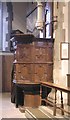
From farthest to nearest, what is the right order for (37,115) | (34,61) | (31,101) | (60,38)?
(34,61) → (31,101) → (60,38) → (37,115)

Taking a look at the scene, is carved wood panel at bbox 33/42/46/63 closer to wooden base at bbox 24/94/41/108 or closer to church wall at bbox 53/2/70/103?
church wall at bbox 53/2/70/103

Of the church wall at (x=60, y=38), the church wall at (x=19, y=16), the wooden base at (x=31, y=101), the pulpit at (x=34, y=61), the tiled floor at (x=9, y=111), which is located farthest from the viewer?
the church wall at (x=19, y=16)

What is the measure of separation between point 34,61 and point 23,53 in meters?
0.33

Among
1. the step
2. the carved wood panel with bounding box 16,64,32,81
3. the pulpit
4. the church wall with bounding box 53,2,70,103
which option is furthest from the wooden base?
the step

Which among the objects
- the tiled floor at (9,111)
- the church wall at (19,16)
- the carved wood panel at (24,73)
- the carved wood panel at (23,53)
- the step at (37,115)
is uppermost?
the church wall at (19,16)

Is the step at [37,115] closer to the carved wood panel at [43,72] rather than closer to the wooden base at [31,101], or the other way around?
the wooden base at [31,101]

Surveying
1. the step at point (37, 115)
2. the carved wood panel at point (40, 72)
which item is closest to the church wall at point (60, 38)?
the carved wood panel at point (40, 72)

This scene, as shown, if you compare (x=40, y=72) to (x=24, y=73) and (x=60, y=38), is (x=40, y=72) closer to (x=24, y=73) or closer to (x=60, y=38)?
(x=24, y=73)

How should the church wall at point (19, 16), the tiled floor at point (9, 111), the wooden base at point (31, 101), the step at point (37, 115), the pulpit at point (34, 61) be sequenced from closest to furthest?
the step at point (37, 115) → the tiled floor at point (9, 111) → the wooden base at point (31, 101) → the pulpit at point (34, 61) → the church wall at point (19, 16)

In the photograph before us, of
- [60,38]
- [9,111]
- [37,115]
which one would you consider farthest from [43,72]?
[37,115]

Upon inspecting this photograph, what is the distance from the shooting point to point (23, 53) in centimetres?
697

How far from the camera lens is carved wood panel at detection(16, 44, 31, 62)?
6.96 meters

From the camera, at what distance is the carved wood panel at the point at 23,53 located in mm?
6961

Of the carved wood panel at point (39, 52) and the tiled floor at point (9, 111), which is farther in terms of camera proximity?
the carved wood panel at point (39, 52)
